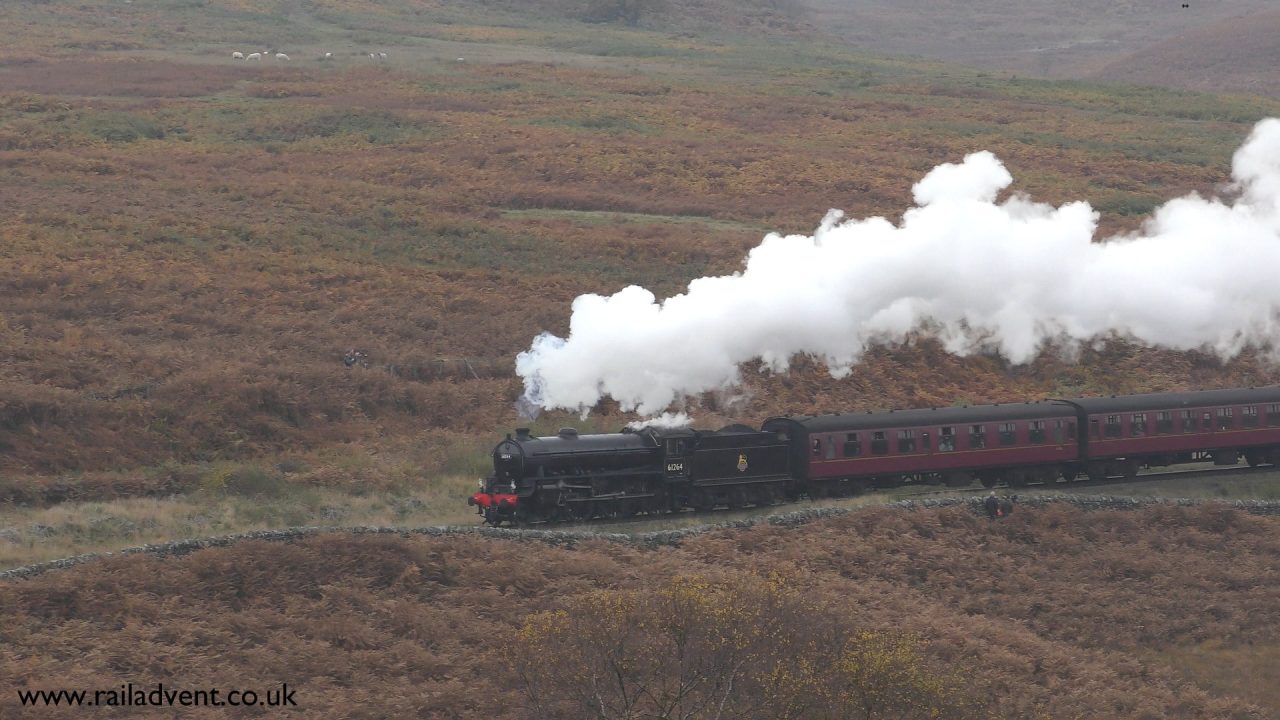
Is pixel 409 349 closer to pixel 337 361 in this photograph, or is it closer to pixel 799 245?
pixel 337 361

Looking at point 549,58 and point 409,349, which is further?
point 549,58

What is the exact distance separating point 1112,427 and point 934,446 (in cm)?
594

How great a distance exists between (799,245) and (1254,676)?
1785cm

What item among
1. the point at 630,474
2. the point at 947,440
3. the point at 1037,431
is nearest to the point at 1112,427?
the point at 1037,431

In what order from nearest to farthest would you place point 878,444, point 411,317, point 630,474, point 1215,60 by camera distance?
point 630,474, point 878,444, point 411,317, point 1215,60

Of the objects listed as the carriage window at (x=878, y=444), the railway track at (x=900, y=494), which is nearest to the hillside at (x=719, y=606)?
the railway track at (x=900, y=494)

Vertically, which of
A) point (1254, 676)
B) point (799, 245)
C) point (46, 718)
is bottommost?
point (1254, 676)

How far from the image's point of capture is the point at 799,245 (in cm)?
4197

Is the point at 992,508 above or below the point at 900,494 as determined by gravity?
above

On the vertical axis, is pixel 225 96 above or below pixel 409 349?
above

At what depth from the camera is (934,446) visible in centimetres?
3841

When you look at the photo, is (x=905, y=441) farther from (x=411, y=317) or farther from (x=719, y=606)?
(x=411, y=317)

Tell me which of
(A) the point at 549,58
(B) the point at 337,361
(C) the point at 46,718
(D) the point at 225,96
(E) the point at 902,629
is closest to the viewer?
(C) the point at 46,718

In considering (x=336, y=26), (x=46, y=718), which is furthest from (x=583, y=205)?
(x=336, y=26)
